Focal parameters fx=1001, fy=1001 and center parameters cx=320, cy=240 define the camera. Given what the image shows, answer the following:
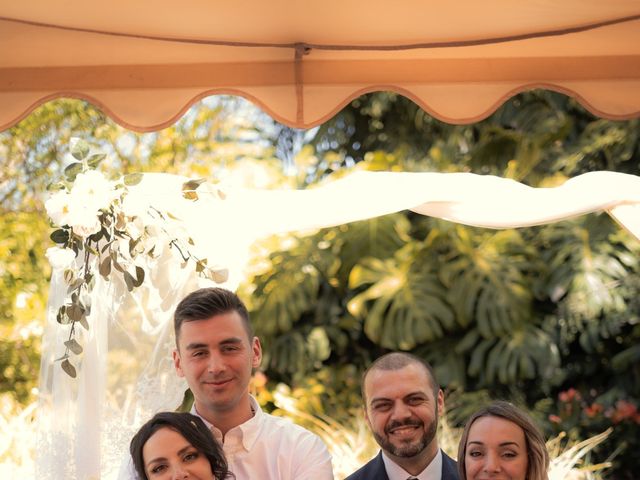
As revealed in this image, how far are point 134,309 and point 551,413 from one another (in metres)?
5.70

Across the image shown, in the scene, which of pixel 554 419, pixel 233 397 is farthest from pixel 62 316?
pixel 554 419

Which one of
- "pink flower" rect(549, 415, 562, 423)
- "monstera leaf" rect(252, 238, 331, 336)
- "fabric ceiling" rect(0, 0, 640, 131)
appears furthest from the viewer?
"monstera leaf" rect(252, 238, 331, 336)

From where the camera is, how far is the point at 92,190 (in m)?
3.30

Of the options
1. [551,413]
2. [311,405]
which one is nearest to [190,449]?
[311,405]

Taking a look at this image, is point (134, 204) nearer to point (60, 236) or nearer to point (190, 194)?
point (190, 194)

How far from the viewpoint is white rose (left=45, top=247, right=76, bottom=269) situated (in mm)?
3344

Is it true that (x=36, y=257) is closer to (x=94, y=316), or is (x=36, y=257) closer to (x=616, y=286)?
(x=616, y=286)

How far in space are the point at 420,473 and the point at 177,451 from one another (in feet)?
2.41

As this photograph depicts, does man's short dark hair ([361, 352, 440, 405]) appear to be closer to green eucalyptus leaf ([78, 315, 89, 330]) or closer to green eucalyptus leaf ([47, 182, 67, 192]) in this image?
green eucalyptus leaf ([78, 315, 89, 330])

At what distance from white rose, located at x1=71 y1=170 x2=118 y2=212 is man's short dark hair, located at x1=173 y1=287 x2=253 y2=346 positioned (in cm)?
50

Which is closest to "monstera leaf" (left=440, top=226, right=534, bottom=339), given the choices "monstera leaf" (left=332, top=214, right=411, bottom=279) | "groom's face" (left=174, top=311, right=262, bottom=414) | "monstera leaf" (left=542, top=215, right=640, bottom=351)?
"monstera leaf" (left=542, top=215, right=640, bottom=351)

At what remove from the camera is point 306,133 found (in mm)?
9734

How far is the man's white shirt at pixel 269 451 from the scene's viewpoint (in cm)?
296

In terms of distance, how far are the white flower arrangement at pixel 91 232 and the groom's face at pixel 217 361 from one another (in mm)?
518
